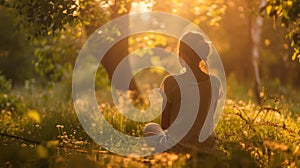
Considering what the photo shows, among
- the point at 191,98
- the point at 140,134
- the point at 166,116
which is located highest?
the point at 191,98

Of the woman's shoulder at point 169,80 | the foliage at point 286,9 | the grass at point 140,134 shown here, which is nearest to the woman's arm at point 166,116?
the woman's shoulder at point 169,80

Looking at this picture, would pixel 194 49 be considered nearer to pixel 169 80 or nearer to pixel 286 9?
pixel 169 80

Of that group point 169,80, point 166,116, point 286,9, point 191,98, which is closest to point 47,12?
point 169,80

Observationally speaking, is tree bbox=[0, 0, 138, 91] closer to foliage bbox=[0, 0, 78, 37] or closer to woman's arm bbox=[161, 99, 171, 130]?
foliage bbox=[0, 0, 78, 37]

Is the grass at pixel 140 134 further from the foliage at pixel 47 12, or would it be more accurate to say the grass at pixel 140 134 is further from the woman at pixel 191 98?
Answer: the foliage at pixel 47 12

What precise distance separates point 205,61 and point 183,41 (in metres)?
0.38

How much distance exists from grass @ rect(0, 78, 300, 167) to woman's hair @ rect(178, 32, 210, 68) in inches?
30.1

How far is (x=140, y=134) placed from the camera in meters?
8.44

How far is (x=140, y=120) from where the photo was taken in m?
9.22

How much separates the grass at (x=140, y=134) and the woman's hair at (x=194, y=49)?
77cm

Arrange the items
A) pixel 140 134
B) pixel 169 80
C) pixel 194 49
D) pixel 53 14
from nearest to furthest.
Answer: pixel 194 49
pixel 169 80
pixel 53 14
pixel 140 134

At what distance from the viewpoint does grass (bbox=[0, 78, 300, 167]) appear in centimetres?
484

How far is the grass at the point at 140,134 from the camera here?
484 cm

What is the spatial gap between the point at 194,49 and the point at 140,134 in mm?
2665
